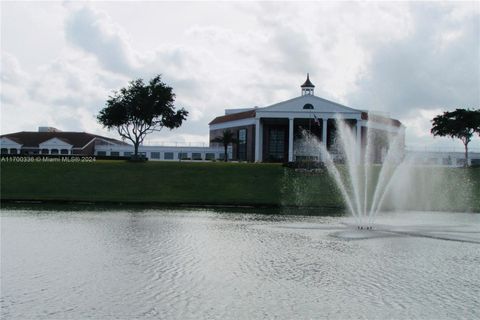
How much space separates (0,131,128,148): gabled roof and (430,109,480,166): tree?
64.1m

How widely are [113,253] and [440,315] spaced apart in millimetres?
12640

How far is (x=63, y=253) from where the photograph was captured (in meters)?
21.5

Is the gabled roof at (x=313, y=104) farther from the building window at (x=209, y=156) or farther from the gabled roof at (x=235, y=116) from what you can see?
the building window at (x=209, y=156)

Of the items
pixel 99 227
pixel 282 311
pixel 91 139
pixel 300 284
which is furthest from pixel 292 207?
pixel 91 139

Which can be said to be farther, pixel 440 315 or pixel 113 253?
pixel 113 253

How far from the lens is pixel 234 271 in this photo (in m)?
18.8

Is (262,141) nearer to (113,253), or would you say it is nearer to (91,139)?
(91,139)

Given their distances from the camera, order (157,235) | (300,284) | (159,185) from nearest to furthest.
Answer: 1. (300,284)
2. (157,235)
3. (159,185)

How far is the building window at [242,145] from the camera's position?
335 ft

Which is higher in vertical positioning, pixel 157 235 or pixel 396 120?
pixel 396 120

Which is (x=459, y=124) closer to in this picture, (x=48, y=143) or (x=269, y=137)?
(x=269, y=137)

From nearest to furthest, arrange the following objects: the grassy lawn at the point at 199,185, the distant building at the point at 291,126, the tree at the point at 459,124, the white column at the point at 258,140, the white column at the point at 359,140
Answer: the grassy lawn at the point at 199,185, the tree at the point at 459,124, the distant building at the point at 291,126, the white column at the point at 359,140, the white column at the point at 258,140

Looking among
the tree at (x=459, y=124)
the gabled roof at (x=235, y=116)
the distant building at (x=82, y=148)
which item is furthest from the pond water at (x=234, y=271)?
the distant building at (x=82, y=148)

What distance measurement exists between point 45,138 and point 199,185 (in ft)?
198
